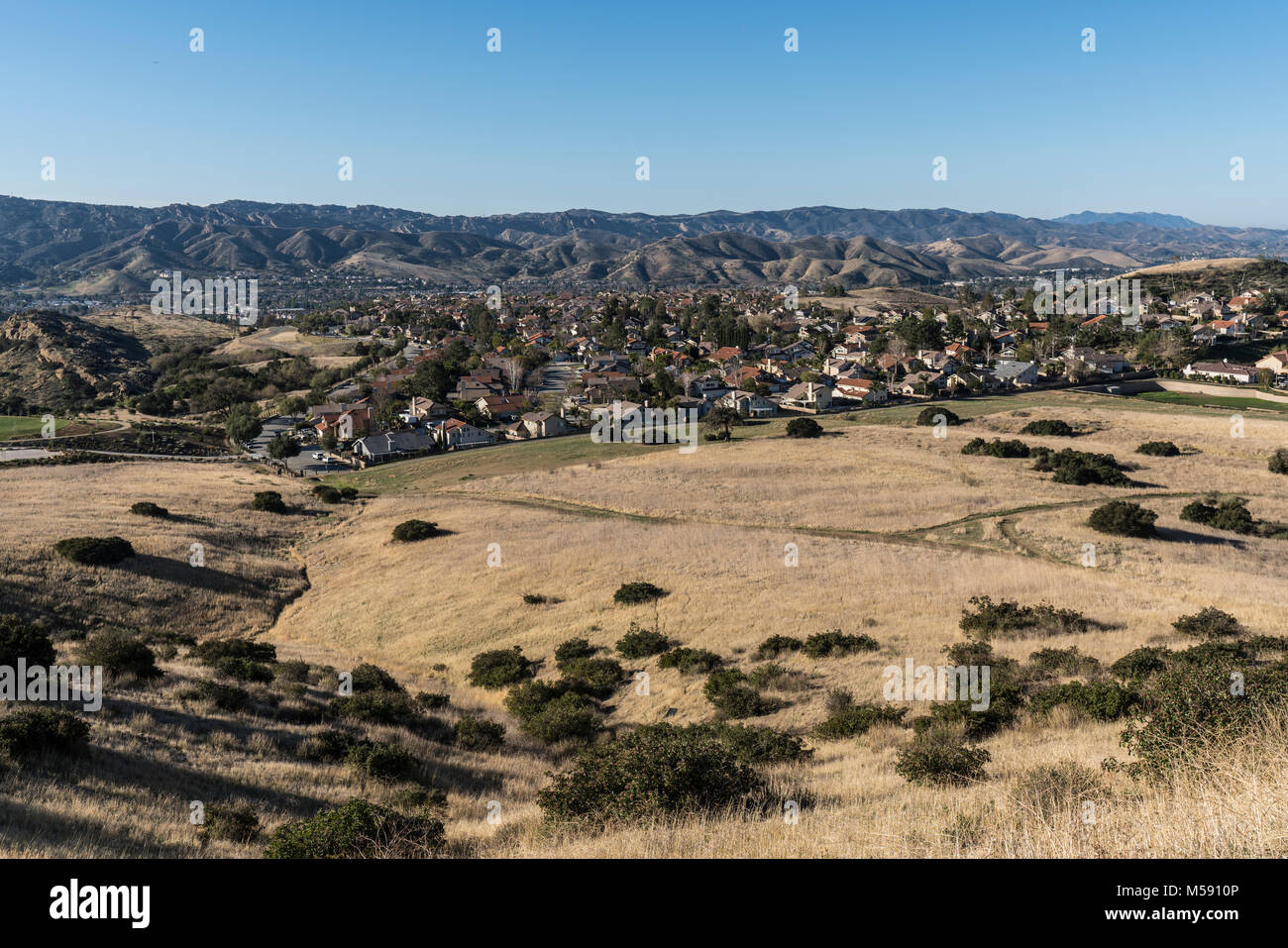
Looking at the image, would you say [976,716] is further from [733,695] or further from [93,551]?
[93,551]

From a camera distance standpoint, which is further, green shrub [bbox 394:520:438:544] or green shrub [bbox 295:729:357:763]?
green shrub [bbox 394:520:438:544]

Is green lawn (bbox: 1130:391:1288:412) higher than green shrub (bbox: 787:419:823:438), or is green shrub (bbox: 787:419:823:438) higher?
green lawn (bbox: 1130:391:1288:412)

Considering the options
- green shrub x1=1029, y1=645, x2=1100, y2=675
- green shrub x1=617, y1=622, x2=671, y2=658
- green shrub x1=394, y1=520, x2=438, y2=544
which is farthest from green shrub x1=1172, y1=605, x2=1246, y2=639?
green shrub x1=394, y1=520, x2=438, y2=544

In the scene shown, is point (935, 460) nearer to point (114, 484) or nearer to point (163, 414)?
point (114, 484)

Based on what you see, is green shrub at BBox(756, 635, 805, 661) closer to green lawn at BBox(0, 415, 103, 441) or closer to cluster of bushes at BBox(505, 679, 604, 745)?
cluster of bushes at BBox(505, 679, 604, 745)

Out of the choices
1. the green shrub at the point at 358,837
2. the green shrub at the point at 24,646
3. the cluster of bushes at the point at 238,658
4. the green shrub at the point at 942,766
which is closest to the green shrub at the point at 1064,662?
the green shrub at the point at 942,766

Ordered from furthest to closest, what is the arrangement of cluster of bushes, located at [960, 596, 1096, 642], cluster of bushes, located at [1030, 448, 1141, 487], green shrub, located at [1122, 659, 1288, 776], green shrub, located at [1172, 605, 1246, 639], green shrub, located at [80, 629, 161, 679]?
cluster of bushes, located at [1030, 448, 1141, 487], cluster of bushes, located at [960, 596, 1096, 642], green shrub, located at [1172, 605, 1246, 639], green shrub, located at [80, 629, 161, 679], green shrub, located at [1122, 659, 1288, 776]

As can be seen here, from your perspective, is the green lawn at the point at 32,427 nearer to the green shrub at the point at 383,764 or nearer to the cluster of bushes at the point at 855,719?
the green shrub at the point at 383,764
